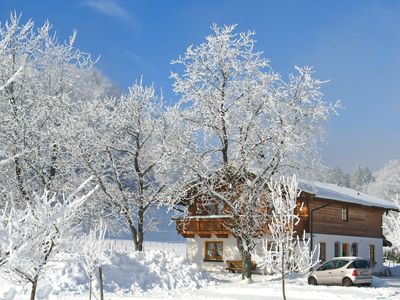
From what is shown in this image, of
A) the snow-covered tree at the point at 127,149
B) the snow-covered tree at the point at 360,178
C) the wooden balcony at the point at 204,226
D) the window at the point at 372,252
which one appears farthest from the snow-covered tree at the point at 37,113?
the snow-covered tree at the point at 360,178

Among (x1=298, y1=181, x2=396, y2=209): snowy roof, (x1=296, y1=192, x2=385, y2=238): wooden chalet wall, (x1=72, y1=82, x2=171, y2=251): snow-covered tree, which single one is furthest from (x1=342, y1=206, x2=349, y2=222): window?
(x1=72, y1=82, x2=171, y2=251): snow-covered tree

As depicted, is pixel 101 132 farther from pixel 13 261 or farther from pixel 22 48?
pixel 13 261

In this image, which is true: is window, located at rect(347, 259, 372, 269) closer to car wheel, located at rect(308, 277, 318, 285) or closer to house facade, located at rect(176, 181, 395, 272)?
car wheel, located at rect(308, 277, 318, 285)

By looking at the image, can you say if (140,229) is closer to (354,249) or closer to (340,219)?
(340,219)

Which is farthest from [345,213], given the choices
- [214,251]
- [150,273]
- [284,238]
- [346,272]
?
[284,238]

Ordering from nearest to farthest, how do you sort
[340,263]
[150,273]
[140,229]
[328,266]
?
[150,273]
[340,263]
[328,266]
[140,229]

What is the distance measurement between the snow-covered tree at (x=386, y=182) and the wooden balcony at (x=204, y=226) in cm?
A: 5812

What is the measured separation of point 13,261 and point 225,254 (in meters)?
30.3

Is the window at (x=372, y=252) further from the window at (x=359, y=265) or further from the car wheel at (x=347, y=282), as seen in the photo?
the car wheel at (x=347, y=282)

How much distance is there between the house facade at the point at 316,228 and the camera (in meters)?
34.0

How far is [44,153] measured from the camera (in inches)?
1190

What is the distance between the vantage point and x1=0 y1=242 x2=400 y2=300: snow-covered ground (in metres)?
20.9

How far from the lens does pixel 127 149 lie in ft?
105

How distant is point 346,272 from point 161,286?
364 inches
